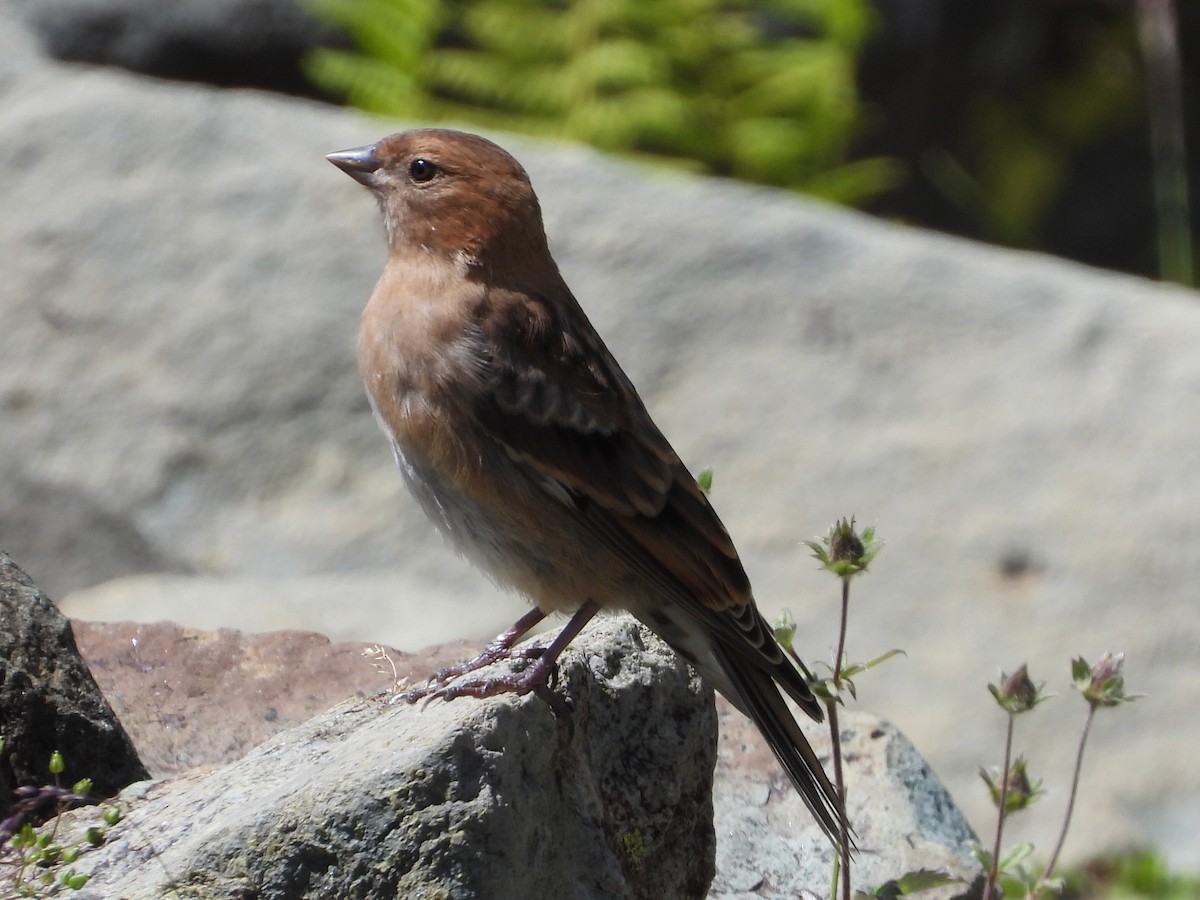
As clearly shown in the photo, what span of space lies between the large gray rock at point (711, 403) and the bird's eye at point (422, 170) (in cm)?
220

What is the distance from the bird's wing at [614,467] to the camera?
3793 millimetres

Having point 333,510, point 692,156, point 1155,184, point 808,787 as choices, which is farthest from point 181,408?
point 1155,184

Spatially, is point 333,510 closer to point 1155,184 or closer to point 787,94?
point 787,94

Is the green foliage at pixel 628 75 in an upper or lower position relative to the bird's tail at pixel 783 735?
upper

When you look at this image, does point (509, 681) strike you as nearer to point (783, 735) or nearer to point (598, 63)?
point (783, 735)

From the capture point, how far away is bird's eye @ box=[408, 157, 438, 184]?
14.4 feet

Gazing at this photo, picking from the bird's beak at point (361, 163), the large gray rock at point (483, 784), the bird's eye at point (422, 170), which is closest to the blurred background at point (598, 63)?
the bird's beak at point (361, 163)

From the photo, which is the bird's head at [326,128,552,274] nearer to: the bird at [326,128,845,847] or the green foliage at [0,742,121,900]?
the bird at [326,128,845,847]

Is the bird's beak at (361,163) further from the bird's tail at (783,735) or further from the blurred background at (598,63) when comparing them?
the blurred background at (598,63)

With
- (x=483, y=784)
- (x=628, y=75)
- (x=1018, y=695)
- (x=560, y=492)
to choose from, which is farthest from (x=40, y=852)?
(x=628, y=75)

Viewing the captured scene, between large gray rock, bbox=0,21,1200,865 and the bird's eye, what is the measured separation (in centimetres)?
220

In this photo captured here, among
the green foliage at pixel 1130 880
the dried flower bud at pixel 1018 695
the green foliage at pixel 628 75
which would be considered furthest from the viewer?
the green foliage at pixel 628 75

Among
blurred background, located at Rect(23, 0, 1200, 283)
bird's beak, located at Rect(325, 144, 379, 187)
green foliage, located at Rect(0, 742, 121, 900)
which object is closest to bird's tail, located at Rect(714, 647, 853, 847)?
green foliage, located at Rect(0, 742, 121, 900)

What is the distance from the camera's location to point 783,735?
3779 mm
